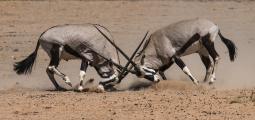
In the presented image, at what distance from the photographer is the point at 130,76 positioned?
1797 centimetres

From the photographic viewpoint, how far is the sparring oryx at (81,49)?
15.8m

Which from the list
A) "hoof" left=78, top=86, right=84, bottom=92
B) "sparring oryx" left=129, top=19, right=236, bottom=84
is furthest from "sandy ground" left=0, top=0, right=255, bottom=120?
"sparring oryx" left=129, top=19, right=236, bottom=84

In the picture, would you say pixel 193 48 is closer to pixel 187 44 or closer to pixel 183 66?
pixel 187 44

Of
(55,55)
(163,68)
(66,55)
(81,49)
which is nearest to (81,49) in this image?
(81,49)

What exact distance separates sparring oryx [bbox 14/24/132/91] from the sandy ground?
659 millimetres

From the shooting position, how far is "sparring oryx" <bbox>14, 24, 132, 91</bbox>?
52.0 feet

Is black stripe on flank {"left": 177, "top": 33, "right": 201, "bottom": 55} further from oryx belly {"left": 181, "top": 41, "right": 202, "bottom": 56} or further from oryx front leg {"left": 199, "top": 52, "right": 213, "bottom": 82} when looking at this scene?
oryx front leg {"left": 199, "top": 52, "right": 213, "bottom": 82}

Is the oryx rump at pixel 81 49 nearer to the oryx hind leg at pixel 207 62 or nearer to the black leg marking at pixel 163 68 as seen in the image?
the black leg marking at pixel 163 68

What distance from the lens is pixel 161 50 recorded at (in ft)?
53.9

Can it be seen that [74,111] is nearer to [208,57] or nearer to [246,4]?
[208,57]

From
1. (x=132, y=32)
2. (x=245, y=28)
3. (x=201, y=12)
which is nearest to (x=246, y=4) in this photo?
A: (x=201, y=12)

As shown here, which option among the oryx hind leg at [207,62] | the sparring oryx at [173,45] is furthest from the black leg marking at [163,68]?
the oryx hind leg at [207,62]

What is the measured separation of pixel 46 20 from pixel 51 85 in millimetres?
10429

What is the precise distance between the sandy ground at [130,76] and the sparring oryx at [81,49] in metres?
0.66
